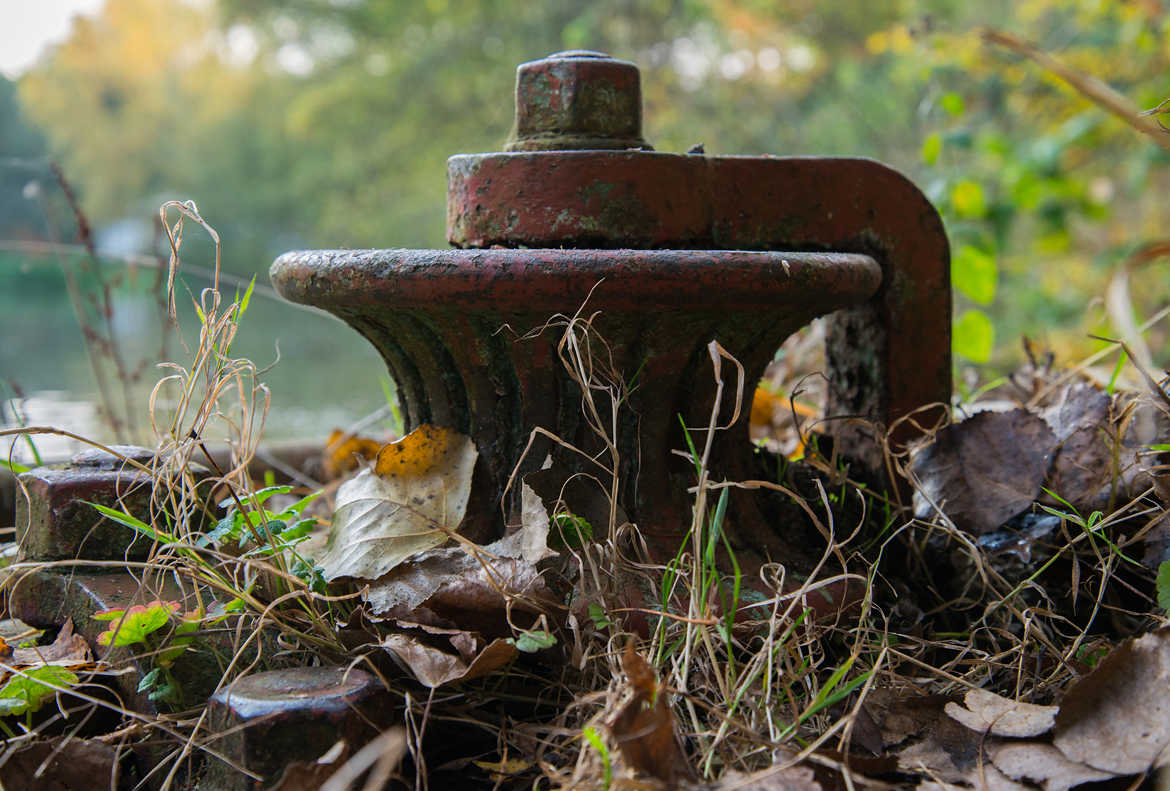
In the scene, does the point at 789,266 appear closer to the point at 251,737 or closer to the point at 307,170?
the point at 251,737

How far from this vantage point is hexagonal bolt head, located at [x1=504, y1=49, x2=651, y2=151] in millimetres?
1483

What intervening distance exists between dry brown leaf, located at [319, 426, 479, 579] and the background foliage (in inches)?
43.3

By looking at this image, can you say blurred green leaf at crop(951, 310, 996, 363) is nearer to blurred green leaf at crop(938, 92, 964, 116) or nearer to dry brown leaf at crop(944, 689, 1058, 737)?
blurred green leaf at crop(938, 92, 964, 116)

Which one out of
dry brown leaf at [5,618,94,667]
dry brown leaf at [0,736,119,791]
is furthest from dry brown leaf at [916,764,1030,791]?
dry brown leaf at [5,618,94,667]

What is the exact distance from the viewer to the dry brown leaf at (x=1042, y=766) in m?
0.96

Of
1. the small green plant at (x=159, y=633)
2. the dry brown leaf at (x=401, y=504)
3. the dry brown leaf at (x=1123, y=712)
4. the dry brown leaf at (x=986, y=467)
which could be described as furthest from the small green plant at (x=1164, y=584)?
the small green plant at (x=159, y=633)

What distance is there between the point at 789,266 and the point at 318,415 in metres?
3.70

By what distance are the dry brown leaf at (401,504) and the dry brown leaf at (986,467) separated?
743 millimetres

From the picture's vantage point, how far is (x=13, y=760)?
3.66 ft

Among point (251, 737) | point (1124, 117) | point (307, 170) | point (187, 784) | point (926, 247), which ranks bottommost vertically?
point (307, 170)

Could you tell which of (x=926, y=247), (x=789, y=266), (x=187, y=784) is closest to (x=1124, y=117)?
(x=789, y=266)

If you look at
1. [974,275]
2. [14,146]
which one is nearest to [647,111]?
[14,146]

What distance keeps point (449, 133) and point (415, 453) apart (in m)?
12.3

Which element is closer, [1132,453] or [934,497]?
[1132,453]
